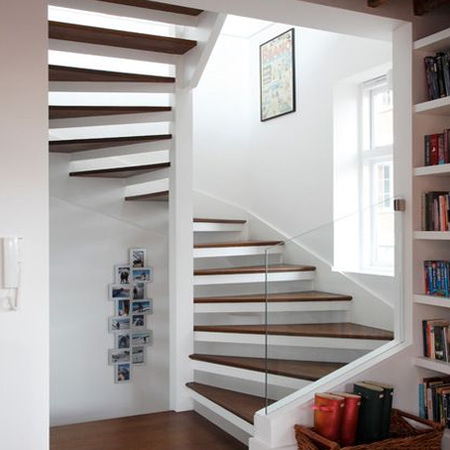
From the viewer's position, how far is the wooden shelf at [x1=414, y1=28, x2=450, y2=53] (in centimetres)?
318

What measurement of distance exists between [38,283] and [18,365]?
Answer: 38 centimetres

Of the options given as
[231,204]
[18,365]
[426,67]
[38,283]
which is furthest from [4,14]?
[231,204]

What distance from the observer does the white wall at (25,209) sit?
2.59m

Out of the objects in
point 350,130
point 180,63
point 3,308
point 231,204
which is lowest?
point 3,308

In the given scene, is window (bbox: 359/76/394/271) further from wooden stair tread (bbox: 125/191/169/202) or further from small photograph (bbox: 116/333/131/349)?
small photograph (bbox: 116/333/131/349)

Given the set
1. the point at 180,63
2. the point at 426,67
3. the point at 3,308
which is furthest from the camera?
the point at 180,63

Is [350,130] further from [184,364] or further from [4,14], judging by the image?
[4,14]

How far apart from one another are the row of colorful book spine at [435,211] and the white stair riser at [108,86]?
6.54ft

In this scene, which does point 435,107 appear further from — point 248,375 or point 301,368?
point 248,375

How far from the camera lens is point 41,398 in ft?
8.76

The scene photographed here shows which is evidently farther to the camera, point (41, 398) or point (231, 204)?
point (231, 204)

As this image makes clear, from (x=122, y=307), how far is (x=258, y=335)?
159 cm

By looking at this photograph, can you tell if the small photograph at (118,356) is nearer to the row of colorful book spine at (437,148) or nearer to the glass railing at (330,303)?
the glass railing at (330,303)

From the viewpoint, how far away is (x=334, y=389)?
10.6 ft
